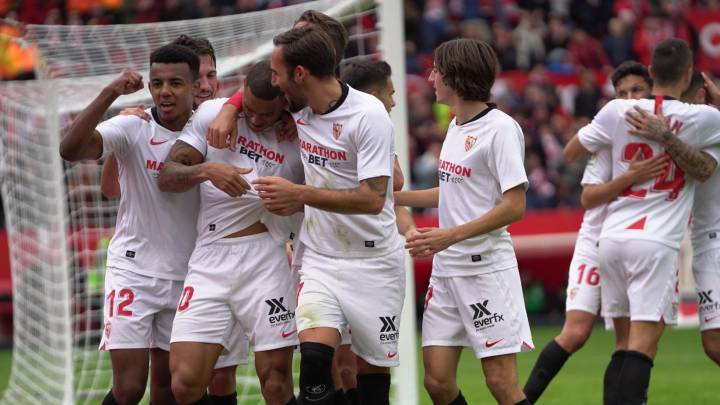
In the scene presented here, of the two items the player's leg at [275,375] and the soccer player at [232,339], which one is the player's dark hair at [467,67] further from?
the player's leg at [275,375]

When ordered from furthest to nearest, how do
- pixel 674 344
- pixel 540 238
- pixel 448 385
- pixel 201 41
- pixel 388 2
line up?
pixel 540 238, pixel 674 344, pixel 388 2, pixel 201 41, pixel 448 385

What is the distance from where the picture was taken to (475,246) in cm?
648

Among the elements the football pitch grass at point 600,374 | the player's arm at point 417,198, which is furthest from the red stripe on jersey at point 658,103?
the football pitch grass at point 600,374

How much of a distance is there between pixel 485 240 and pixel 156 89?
78.4 inches

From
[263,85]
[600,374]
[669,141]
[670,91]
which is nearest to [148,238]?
[263,85]

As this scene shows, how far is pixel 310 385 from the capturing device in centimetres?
604

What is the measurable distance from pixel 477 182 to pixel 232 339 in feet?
5.34

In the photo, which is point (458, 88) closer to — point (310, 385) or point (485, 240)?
point (485, 240)

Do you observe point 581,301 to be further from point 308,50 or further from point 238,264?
point 308,50

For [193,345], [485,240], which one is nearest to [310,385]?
[193,345]

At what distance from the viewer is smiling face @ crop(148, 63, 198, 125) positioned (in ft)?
21.2

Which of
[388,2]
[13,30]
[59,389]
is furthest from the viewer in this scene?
[13,30]

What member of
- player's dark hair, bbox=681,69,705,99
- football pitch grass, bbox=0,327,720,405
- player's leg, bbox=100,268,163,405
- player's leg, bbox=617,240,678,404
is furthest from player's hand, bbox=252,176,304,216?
football pitch grass, bbox=0,327,720,405

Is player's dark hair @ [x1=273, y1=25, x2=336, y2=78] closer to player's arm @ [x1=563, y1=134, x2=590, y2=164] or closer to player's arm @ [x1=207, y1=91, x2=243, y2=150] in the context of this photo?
player's arm @ [x1=207, y1=91, x2=243, y2=150]
